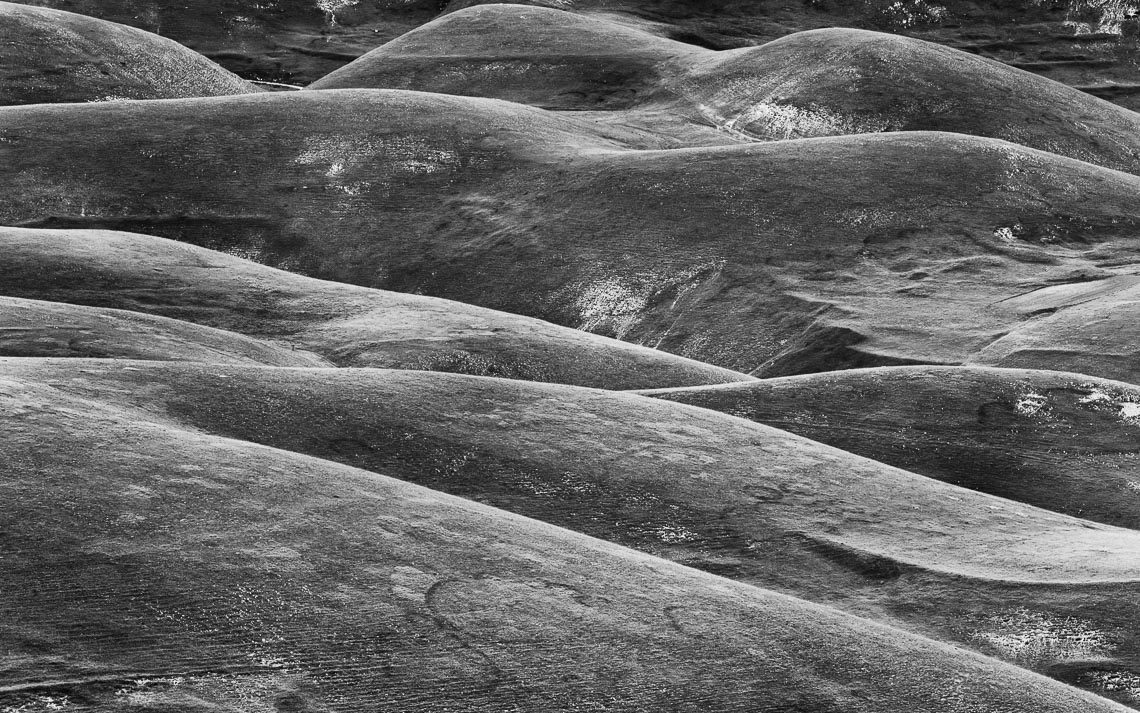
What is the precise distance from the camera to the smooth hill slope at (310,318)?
20.1 meters

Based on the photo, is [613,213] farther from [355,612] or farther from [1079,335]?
[355,612]

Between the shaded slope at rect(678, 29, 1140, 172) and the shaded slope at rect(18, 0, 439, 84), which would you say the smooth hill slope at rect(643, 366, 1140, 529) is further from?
the shaded slope at rect(18, 0, 439, 84)

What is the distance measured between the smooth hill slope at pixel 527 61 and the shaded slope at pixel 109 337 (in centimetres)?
2373

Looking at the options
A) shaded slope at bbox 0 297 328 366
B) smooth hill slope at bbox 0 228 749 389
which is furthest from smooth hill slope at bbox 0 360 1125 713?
smooth hill slope at bbox 0 228 749 389

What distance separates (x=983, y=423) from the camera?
17.8m

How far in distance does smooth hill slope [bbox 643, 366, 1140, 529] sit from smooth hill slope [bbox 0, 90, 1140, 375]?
527 centimetres

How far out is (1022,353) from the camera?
22.7m

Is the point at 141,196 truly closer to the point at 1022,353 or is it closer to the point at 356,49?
the point at 1022,353

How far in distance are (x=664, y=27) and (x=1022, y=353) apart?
3387 cm

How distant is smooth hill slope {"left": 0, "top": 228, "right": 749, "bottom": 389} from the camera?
20094mm

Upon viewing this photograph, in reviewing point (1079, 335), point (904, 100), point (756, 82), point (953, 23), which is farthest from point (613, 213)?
point (953, 23)

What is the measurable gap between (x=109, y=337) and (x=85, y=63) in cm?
2477

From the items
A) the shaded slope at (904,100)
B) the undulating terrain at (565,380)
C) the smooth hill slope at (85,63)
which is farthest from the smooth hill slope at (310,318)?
the smooth hill slope at (85,63)

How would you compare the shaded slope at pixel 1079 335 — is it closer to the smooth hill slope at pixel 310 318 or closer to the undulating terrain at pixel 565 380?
the undulating terrain at pixel 565 380
